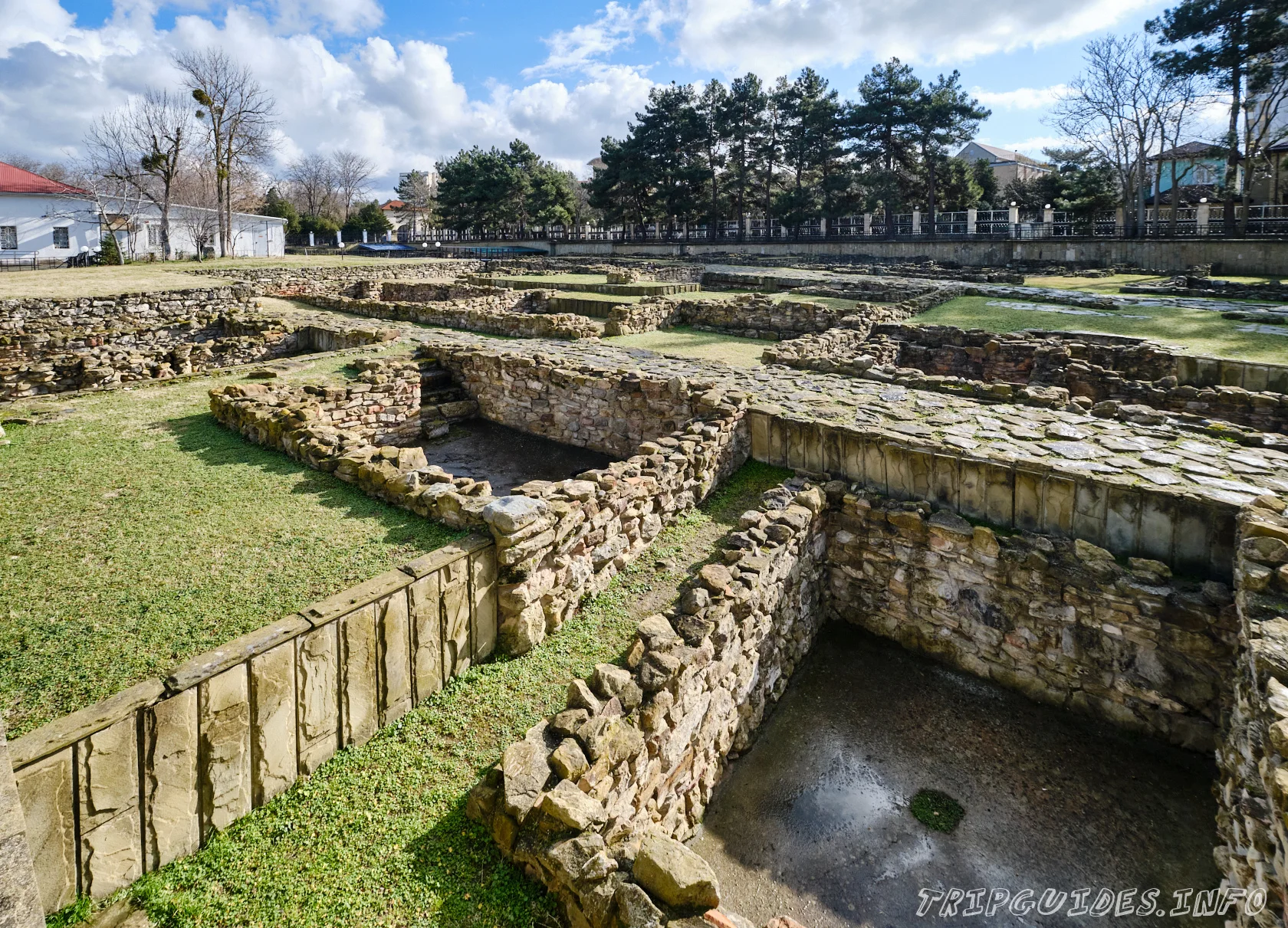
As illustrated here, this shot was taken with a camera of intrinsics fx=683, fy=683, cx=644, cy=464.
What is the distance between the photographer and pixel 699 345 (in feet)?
43.1

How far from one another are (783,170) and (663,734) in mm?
44445

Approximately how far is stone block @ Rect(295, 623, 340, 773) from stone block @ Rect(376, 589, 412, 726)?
262 mm

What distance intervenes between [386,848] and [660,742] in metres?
1.47

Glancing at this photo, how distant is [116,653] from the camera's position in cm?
351

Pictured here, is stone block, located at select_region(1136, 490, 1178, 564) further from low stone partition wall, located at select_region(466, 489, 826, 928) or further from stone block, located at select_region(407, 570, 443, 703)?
stone block, located at select_region(407, 570, 443, 703)

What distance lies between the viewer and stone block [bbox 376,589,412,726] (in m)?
3.78

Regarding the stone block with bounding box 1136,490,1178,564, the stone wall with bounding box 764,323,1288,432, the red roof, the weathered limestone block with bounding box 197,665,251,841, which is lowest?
the weathered limestone block with bounding box 197,665,251,841

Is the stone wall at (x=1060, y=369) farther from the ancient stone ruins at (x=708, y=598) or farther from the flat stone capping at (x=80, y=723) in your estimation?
the flat stone capping at (x=80, y=723)

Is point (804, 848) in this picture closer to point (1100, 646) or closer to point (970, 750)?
point (970, 750)

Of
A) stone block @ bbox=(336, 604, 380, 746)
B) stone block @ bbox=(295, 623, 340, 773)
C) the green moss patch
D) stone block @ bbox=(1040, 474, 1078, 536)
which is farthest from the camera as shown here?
stone block @ bbox=(1040, 474, 1078, 536)

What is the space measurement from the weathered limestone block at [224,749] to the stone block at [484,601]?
55.2 inches

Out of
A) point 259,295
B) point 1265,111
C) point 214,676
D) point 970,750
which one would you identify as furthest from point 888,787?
point 1265,111

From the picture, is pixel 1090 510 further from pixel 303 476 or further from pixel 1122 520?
pixel 303 476

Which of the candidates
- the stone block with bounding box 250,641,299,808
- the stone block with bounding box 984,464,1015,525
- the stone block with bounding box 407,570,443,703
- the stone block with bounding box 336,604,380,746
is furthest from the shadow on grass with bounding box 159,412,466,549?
the stone block with bounding box 984,464,1015,525
